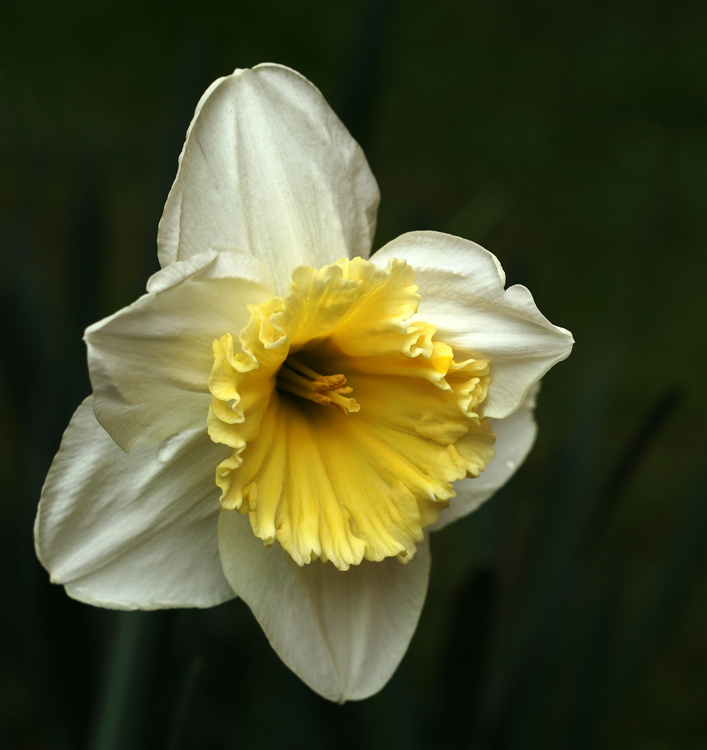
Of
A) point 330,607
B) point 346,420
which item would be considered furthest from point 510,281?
point 330,607

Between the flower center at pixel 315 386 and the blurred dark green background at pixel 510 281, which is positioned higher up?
the flower center at pixel 315 386

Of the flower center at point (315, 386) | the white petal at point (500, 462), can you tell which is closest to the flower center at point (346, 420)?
the flower center at point (315, 386)

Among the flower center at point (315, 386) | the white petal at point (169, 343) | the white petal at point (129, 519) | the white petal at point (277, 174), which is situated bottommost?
the white petal at point (129, 519)

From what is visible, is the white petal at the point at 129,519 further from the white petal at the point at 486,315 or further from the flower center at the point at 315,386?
the white petal at the point at 486,315

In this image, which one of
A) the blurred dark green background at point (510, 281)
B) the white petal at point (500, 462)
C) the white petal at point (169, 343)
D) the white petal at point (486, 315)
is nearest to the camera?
the white petal at point (169, 343)

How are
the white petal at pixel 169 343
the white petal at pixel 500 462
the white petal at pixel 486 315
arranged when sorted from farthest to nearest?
the white petal at pixel 500 462
the white petal at pixel 486 315
the white petal at pixel 169 343

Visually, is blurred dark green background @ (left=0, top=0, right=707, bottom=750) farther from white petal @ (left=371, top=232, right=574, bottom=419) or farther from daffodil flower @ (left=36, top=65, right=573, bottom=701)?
white petal @ (left=371, top=232, right=574, bottom=419)

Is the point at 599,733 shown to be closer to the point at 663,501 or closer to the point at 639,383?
the point at 663,501
